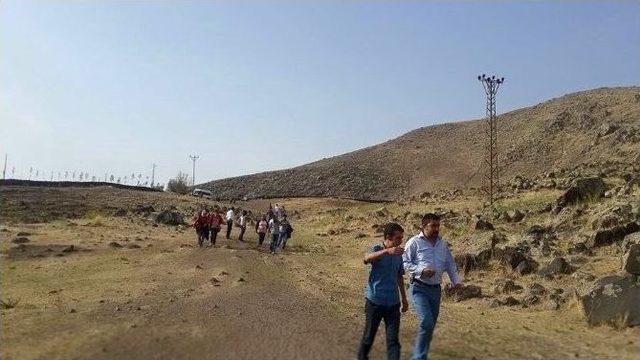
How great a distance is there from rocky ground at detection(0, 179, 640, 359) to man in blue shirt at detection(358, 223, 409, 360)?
4.40ft

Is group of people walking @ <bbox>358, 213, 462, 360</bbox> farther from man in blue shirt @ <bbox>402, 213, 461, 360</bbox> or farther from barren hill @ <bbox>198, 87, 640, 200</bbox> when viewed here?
barren hill @ <bbox>198, 87, 640, 200</bbox>

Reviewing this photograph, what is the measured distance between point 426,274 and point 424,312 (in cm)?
46

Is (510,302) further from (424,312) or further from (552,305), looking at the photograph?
(424,312)

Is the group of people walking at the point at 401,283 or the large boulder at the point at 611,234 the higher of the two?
the large boulder at the point at 611,234

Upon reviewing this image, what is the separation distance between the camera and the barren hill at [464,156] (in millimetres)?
77688

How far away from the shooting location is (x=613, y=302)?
10344 mm

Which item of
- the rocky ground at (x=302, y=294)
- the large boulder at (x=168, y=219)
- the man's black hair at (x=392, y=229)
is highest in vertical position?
the large boulder at (x=168, y=219)

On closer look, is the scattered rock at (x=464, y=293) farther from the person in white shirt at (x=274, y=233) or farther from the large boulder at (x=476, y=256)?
the person in white shirt at (x=274, y=233)

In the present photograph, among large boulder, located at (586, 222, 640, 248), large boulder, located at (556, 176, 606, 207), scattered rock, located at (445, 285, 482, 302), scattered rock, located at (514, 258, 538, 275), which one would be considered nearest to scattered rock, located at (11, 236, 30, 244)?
scattered rock, located at (445, 285, 482, 302)

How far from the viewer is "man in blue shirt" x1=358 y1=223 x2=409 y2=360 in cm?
709

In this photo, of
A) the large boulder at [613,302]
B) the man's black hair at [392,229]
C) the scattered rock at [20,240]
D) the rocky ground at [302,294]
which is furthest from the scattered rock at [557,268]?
the scattered rock at [20,240]

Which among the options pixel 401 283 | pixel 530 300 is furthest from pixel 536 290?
pixel 401 283

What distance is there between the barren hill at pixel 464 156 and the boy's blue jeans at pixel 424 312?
200ft

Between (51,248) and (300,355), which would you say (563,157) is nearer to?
(51,248)
